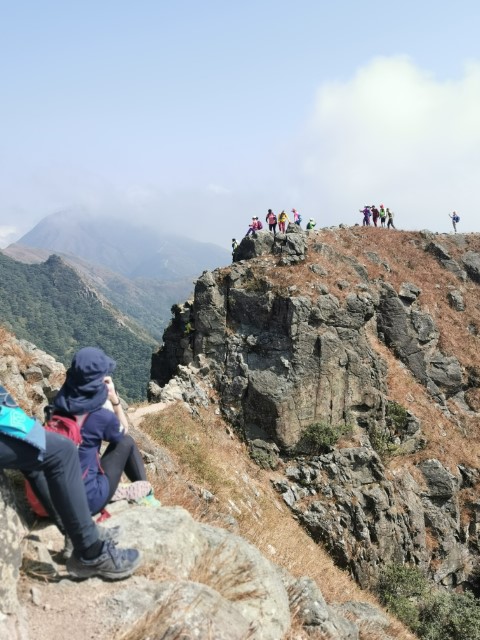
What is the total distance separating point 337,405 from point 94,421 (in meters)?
22.2

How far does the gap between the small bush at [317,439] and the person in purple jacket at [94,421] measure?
1956cm

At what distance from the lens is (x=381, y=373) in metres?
29.7

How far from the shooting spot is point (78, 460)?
438cm

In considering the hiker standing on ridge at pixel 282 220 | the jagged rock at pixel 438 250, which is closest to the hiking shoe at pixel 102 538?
the hiker standing on ridge at pixel 282 220

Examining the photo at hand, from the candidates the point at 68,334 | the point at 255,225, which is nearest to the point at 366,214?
the point at 255,225

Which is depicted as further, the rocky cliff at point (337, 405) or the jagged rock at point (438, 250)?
the jagged rock at point (438, 250)

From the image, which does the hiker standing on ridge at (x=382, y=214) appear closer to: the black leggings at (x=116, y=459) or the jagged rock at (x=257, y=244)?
the jagged rock at (x=257, y=244)

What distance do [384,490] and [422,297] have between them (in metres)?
20.1

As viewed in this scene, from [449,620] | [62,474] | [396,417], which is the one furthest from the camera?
[396,417]

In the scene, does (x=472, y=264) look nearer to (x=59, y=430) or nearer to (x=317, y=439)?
(x=317, y=439)

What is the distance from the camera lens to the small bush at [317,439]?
24.5 meters

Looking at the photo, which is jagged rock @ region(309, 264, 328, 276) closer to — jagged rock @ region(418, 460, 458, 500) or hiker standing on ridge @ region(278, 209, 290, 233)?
hiker standing on ridge @ region(278, 209, 290, 233)

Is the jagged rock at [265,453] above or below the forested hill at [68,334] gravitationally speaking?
above

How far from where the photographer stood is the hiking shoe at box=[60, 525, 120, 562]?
4738 millimetres
